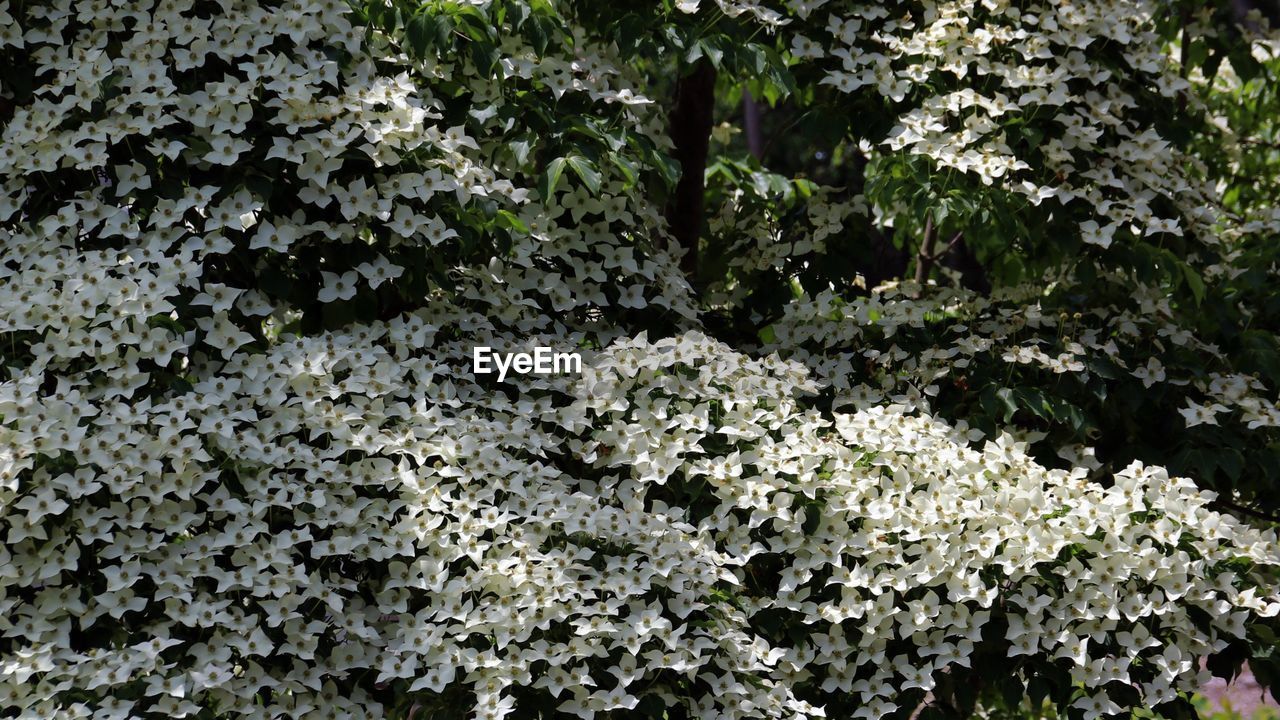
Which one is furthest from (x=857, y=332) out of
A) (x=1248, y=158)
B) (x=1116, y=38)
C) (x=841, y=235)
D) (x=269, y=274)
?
(x=1248, y=158)

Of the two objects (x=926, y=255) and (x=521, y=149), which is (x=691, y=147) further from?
(x=521, y=149)

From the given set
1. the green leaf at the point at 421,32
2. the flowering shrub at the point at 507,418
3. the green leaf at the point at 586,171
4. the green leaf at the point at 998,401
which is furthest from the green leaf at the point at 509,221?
the green leaf at the point at 998,401

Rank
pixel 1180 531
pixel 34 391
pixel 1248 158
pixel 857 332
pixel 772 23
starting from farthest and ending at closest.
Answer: pixel 1248 158, pixel 857 332, pixel 772 23, pixel 1180 531, pixel 34 391

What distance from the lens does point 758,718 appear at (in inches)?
94.9

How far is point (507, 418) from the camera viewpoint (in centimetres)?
280

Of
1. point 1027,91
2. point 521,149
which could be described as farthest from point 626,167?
point 1027,91

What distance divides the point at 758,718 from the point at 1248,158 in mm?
2797

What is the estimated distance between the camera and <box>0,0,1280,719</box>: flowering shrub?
7.61 feet

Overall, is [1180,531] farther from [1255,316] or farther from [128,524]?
[128,524]

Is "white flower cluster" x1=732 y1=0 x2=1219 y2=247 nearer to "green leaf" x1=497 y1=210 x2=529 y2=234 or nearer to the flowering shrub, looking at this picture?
the flowering shrub

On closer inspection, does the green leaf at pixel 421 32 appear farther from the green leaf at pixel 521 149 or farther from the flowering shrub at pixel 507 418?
the green leaf at pixel 521 149

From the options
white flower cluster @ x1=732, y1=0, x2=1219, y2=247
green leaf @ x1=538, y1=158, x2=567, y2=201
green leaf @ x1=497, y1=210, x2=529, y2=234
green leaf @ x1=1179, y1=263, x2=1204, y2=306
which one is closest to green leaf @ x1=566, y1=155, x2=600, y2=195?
green leaf @ x1=538, y1=158, x2=567, y2=201

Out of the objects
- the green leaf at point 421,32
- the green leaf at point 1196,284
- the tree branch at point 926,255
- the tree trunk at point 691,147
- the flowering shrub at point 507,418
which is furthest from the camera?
the tree branch at point 926,255

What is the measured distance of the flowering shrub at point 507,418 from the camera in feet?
7.61
